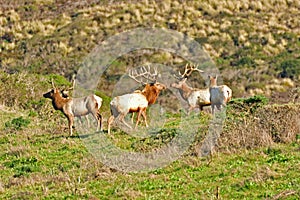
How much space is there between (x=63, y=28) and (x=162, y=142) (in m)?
31.5

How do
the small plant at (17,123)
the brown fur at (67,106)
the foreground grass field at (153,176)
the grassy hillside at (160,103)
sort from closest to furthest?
1. the foreground grass field at (153,176)
2. the grassy hillside at (160,103)
3. the brown fur at (67,106)
4. the small plant at (17,123)

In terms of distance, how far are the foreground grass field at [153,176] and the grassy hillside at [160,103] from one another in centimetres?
3

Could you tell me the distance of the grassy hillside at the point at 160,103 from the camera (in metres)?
12.7

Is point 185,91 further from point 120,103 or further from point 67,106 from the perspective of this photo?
point 67,106

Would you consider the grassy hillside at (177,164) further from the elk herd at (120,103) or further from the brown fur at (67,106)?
the brown fur at (67,106)

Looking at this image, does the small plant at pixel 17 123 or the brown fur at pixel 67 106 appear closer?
the brown fur at pixel 67 106

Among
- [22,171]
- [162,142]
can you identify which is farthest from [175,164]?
[22,171]

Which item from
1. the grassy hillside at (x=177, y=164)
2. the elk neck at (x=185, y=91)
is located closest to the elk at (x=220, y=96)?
the grassy hillside at (x=177, y=164)

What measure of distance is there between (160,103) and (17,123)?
12435mm

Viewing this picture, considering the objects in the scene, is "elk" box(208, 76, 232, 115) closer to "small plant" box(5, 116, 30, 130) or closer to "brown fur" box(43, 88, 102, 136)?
"brown fur" box(43, 88, 102, 136)

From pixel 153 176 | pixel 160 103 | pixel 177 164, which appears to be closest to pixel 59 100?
pixel 177 164

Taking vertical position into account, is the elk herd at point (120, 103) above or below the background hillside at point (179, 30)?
below

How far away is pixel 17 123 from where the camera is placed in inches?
816

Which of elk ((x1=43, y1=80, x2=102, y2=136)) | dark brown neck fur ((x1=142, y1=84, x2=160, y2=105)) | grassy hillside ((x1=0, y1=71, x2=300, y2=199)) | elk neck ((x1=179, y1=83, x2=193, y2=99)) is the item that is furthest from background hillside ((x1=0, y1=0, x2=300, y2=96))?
grassy hillside ((x1=0, y1=71, x2=300, y2=199))
